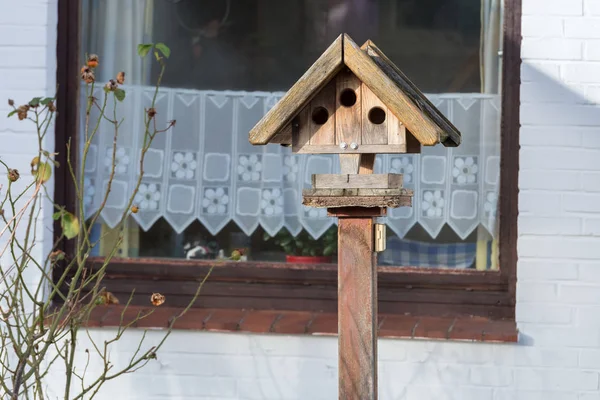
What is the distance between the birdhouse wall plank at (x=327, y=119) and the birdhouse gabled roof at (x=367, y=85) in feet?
0.16

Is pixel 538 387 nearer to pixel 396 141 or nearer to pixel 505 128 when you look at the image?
pixel 505 128

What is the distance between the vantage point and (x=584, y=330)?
3.47 m

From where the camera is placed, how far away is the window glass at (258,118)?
144 inches

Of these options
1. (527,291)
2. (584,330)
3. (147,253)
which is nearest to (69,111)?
(147,253)

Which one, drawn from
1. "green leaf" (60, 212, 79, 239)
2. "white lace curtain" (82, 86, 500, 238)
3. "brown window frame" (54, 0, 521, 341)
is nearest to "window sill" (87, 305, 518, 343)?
"brown window frame" (54, 0, 521, 341)

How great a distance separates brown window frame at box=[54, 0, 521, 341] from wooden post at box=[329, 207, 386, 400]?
103cm

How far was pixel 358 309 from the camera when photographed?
98.6 inches

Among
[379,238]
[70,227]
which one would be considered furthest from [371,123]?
[70,227]

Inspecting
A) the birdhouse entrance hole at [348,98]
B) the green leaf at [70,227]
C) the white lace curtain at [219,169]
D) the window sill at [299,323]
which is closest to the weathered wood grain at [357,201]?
the birdhouse entrance hole at [348,98]

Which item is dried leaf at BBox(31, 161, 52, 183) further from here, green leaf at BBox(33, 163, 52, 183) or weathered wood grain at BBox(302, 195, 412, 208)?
weathered wood grain at BBox(302, 195, 412, 208)

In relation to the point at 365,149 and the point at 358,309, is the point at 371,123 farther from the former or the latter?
the point at 358,309

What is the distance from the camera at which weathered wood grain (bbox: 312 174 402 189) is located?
2434 mm

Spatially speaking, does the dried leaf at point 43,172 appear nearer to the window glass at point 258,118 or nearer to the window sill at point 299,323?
the window sill at point 299,323

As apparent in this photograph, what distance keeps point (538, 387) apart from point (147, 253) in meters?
1.56
